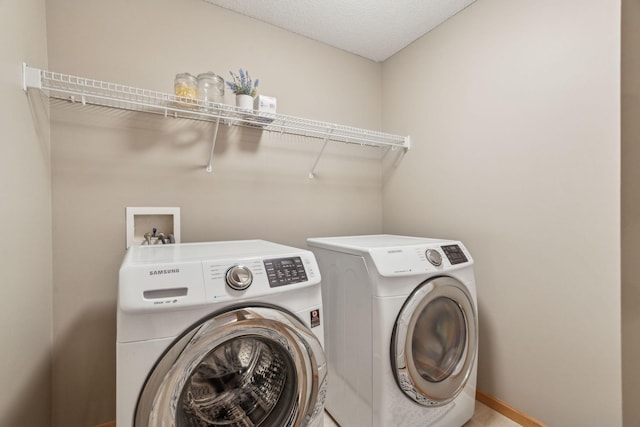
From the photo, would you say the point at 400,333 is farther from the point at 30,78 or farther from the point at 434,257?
the point at 30,78

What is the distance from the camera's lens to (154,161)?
62.3 inches

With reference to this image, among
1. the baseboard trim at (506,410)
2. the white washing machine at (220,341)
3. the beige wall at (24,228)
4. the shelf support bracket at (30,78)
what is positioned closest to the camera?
the white washing machine at (220,341)

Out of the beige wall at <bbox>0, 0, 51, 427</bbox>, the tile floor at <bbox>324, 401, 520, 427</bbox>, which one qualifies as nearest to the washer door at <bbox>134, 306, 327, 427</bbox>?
the beige wall at <bbox>0, 0, 51, 427</bbox>

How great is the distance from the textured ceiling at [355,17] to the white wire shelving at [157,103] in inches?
26.5

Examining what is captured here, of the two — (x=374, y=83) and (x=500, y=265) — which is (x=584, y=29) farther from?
(x=374, y=83)

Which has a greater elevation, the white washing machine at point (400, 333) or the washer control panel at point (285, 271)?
the washer control panel at point (285, 271)

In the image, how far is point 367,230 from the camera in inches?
92.4

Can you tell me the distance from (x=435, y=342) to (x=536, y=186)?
932 millimetres

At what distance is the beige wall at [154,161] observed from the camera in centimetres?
139

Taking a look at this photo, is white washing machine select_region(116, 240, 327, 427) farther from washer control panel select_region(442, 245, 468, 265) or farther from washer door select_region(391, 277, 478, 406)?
washer control panel select_region(442, 245, 468, 265)

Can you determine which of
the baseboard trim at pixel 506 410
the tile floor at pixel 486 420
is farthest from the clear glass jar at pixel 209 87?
the baseboard trim at pixel 506 410

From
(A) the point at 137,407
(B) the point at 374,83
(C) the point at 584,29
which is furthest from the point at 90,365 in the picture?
(C) the point at 584,29

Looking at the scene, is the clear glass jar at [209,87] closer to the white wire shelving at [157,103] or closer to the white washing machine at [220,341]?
the white wire shelving at [157,103]

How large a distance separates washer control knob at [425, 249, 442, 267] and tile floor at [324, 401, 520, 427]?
0.93 meters
